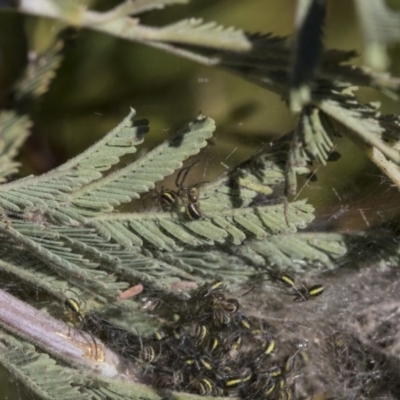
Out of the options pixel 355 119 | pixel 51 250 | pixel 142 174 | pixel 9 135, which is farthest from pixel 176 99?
pixel 355 119

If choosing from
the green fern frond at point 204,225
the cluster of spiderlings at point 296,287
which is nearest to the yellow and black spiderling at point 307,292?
the cluster of spiderlings at point 296,287

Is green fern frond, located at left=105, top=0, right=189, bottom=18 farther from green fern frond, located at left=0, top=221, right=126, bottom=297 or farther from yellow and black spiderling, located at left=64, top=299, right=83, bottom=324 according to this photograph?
yellow and black spiderling, located at left=64, top=299, right=83, bottom=324

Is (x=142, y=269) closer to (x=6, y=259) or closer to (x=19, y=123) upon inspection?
(x=6, y=259)

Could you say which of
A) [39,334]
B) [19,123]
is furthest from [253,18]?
[39,334]

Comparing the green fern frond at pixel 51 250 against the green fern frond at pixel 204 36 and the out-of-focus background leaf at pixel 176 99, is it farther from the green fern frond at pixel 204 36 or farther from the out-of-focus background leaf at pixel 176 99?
the green fern frond at pixel 204 36

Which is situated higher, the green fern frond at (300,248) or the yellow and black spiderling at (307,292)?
the green fern frond at (300,248)

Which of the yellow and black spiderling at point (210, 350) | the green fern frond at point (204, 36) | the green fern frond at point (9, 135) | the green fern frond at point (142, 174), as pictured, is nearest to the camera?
the green fern frond at point (204, 36)
